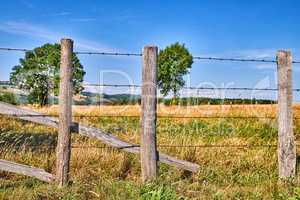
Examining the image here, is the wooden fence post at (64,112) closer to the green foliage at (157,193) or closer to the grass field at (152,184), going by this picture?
the grass field at (152,184)

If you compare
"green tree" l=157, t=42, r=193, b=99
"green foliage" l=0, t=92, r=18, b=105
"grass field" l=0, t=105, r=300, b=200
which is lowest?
"grass field" l=0, t=105, r=300, b=200

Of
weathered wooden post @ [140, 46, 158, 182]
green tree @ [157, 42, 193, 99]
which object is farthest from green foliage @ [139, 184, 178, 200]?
green tree @ [157, 42, 193, 99]

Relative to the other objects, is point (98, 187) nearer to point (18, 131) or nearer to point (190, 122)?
point (18, 131)

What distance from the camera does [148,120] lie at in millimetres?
7074

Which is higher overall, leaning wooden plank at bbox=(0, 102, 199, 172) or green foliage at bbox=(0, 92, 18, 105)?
green foliage at bbox=(0, 92, 18, 105)

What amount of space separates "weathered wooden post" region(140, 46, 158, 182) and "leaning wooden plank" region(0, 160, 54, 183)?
1.37 m

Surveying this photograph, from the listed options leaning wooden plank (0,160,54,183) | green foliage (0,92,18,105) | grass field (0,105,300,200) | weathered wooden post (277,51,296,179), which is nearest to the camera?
grass field (0,105,300,200)

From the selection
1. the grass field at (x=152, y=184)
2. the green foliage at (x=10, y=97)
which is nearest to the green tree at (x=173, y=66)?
the green foliage at (x=10, y=97)

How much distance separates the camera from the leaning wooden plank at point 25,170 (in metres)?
6.69

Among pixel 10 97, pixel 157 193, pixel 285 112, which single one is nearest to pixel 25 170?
pixel 157 193

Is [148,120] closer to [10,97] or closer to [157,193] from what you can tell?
[157,193]

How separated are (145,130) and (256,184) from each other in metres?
1.89

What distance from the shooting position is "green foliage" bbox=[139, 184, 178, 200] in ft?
18.8

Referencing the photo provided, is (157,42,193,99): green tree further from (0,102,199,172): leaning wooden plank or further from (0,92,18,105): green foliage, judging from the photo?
(0,102,199,172): leaning wooden plank
